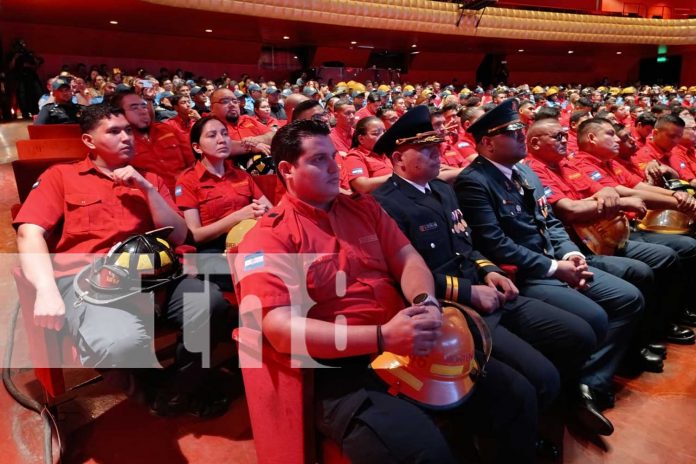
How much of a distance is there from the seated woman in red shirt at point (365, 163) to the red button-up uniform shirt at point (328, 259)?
145 centimetres

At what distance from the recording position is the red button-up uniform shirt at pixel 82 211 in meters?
1.88

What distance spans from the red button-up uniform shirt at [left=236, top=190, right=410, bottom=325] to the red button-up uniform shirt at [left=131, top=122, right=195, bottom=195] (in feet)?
6.98

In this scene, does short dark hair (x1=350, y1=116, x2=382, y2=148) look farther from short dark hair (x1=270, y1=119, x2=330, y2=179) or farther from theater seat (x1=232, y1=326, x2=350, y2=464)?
theater seat (x1=232, y1=326, x2=350, y2=464)

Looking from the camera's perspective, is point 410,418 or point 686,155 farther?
point 686,155

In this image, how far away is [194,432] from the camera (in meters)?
1.91

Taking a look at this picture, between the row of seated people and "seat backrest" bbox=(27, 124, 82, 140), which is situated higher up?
"seat backrest" bbox=(27, 124, 82, 140)

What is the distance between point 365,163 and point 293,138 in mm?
1876

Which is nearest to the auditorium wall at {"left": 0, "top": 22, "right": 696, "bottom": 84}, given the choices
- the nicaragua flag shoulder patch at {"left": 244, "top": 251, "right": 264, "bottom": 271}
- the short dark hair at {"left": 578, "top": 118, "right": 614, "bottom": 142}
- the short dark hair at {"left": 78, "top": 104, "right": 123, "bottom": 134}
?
the short dark hair at {"left": 78, "top": 104, "right": 123, "bottom": 134}

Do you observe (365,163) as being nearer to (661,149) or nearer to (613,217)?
(613,217)

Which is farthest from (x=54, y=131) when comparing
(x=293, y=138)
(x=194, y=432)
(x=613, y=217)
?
(x=613, y=217)

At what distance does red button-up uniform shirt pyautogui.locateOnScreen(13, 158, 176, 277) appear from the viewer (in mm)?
1883

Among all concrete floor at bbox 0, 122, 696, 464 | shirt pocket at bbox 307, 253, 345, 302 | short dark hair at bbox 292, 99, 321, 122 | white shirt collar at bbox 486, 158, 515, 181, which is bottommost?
concrete floor at bbox 0, 122, 696, 464

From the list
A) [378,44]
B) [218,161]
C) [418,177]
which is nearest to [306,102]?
[218,161]

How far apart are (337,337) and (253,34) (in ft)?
44.6
